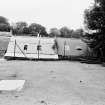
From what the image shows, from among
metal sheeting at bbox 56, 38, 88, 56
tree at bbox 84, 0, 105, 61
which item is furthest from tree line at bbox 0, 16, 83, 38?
tree at bbox 84, 0, 105, 61

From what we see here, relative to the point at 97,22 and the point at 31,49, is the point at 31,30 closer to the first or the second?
the point at 31,49

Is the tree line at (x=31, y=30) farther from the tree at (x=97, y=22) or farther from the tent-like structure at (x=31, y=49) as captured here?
the tree at (x=97, y=22)

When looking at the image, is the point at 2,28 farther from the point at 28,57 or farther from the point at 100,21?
the point at 100,21

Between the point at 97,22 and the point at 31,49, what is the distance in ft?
25.4

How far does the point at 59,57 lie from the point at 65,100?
12143 mm

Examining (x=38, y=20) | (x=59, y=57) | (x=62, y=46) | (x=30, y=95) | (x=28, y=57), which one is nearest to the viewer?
(x=30, y=95)

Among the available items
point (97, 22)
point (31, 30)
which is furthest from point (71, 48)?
point (31, 30)

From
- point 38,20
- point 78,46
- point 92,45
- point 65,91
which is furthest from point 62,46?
point 38,20

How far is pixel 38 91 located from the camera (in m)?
5.47

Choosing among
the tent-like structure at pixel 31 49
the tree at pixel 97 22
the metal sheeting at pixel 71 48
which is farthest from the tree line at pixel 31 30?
the tree at pixel 97 22

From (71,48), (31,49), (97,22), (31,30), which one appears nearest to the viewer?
(97,22)

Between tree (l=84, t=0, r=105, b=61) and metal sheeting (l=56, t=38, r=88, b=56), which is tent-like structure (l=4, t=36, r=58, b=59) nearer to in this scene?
metal sheeting (l=56, t=38, r=88, b=56)

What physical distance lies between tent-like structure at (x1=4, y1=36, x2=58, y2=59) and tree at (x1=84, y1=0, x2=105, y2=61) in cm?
455

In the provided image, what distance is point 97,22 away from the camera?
14.7 meters
